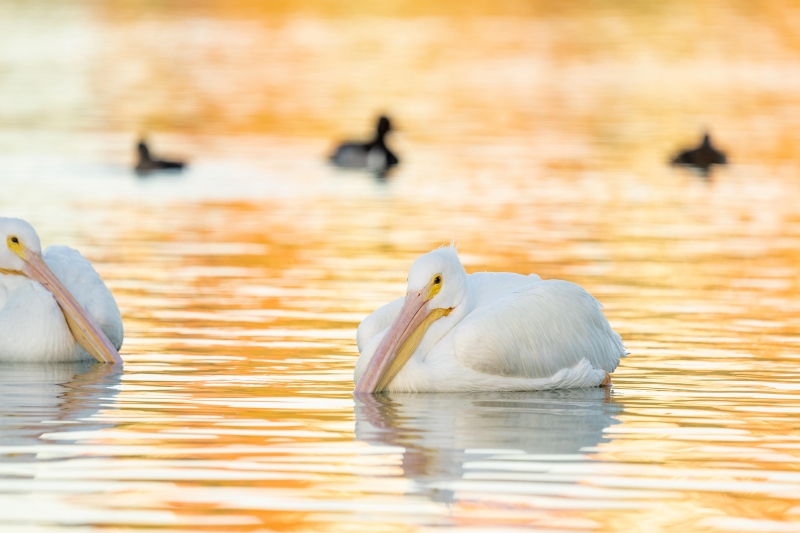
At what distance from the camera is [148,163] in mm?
19766

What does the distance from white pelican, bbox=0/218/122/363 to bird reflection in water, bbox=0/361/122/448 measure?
8 centimetres

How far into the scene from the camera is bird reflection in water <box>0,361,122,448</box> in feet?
22.5

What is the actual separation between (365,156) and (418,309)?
1406 centimetres

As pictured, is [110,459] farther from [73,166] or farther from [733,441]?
[73,166]

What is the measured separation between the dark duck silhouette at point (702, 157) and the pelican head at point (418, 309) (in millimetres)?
13837

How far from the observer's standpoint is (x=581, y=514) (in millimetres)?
5477

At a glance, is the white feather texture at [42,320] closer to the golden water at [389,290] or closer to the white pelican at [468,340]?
the golden water at [389,290]

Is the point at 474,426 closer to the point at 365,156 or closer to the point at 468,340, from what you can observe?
the point at 468,340

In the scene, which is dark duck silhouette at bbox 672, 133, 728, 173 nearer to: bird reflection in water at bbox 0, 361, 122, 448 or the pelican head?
bird reflection in water at bbox 0, 361, 122, 448

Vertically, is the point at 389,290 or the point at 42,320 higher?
the point at 42,320

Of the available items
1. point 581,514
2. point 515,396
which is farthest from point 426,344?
point 581,514

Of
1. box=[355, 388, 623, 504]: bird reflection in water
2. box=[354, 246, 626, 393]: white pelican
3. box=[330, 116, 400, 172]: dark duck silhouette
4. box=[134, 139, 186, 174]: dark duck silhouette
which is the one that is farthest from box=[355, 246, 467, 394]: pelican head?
box=[330, 116, 400, 172]: dark duck silhouette

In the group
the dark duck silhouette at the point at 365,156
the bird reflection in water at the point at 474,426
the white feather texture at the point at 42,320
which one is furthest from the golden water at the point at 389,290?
the dark duck silhouette at the point at 365,156

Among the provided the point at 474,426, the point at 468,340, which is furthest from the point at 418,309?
the point at 474,426
